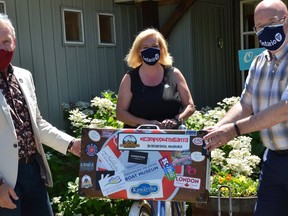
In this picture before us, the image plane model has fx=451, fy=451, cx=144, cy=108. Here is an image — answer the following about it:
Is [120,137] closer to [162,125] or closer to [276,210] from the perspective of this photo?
[162,125]

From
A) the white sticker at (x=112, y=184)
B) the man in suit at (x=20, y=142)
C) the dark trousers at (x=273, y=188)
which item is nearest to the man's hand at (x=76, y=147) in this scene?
the man in suit at (x=20, y=142)

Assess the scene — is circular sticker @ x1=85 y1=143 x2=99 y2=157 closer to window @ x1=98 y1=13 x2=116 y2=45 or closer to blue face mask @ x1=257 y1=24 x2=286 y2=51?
blue face mask @ x1=257 y1=24 x2=286 y2=51

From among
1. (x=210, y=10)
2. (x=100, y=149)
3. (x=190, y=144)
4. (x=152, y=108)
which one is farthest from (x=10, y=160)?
(x=210, y=10)

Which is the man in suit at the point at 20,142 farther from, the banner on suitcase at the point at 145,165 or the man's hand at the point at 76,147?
the banner on suitcase at the point at 145,165

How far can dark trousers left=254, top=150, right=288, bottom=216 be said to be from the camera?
101 inches

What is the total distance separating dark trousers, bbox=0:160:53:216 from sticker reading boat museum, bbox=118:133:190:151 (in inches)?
22.6

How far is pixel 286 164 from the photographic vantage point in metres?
2.54

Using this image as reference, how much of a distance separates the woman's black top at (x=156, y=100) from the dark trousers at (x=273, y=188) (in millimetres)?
999

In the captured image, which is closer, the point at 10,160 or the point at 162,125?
the point at 10,160

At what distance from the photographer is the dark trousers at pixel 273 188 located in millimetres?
2574

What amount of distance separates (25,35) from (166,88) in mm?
3208

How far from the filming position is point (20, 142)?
2.61 meters

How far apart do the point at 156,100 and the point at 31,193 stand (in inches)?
47.7

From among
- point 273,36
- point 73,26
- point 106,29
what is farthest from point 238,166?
point 106,29
